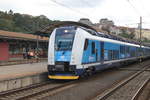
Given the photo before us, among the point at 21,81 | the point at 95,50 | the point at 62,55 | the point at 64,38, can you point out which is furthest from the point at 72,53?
the point at 21,81

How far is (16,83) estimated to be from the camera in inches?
461

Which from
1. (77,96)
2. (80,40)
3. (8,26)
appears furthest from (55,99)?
(8,26)

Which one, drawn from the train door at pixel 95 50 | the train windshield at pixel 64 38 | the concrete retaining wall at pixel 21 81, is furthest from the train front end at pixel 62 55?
the train door at pixel 95 50

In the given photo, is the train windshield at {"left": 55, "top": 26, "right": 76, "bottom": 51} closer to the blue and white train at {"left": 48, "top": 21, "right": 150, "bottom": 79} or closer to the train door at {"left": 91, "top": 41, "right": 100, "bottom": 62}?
the blue and white train at {"left": 48, "top": 21, "right": 150, "bottom": 79}

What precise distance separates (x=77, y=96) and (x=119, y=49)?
43.2 feet

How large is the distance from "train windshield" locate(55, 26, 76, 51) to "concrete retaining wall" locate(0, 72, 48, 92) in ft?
7.53

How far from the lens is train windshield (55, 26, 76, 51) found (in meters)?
13.0

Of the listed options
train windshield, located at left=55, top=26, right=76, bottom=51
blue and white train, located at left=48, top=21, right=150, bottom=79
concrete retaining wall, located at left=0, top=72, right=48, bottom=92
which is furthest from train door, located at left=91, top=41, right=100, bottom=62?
concrete retaining wall, located at left=0, top=72, right=48, bottom=92

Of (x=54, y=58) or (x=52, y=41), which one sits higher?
(x=52, y=41)

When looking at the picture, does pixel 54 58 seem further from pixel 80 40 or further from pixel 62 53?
pixel 80 40

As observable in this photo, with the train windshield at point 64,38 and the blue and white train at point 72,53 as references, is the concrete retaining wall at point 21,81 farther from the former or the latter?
the train windshield at point 64,38

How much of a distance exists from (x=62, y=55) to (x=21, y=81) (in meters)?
2.78

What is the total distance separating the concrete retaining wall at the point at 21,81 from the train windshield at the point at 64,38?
2295 mm

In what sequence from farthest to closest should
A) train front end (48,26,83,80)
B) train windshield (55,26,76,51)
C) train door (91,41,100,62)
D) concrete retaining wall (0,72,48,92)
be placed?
train door (91,41,100,62)
train windshield (55,26,76,51)
train front end (48,26,83,80)
concrete retaining wall (0,72,48,92)
